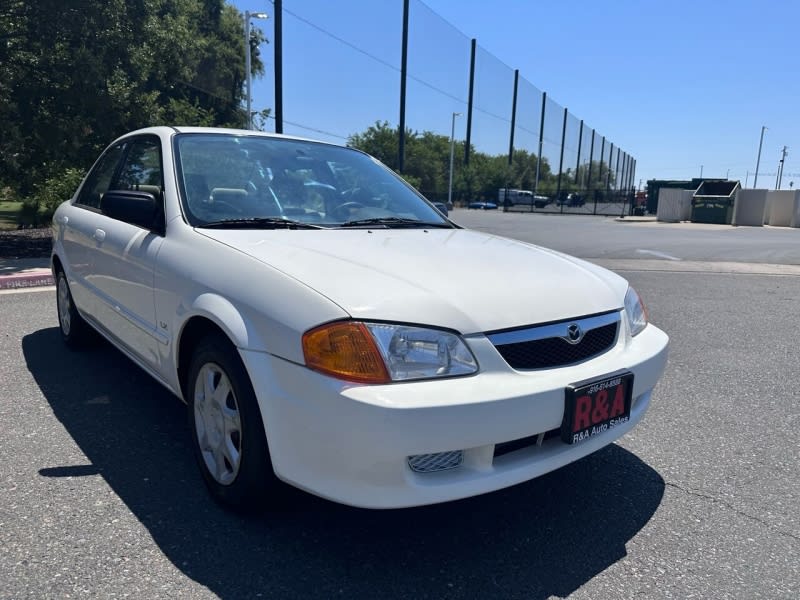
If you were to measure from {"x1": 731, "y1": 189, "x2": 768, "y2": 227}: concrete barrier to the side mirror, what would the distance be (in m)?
31.2

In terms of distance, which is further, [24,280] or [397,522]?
[24,280]

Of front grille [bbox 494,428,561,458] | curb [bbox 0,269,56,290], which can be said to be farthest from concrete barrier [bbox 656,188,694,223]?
front grille [bbox 494,428,561,458]

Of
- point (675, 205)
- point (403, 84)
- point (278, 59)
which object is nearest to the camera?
point (278, 59)

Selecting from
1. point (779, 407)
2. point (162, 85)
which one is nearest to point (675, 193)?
point (162, 85)

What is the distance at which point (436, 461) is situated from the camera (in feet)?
6.58

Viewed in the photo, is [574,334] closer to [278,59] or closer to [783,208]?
[278,59]

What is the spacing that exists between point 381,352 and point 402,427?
0.82 ft

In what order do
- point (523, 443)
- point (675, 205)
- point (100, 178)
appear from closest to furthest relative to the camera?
point (523, 443) < point (100, 178) < point (675, 205)

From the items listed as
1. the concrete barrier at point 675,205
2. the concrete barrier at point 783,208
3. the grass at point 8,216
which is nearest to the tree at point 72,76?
the grass at point 8,216

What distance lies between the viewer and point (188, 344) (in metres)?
2.65

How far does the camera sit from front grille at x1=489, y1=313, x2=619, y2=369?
213 cm

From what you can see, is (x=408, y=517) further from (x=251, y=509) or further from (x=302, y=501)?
(x=251, y=509)

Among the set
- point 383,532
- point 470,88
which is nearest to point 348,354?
point 383,532

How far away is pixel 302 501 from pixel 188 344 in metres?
0.85
